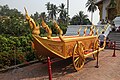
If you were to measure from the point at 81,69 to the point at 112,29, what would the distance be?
41.5 ft

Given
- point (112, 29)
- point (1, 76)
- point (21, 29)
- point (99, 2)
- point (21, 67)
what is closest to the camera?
point (1, 76)

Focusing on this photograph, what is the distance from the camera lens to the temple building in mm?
21719

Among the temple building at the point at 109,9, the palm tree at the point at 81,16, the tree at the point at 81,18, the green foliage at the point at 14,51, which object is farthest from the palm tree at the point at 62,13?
the green foliage at the point at 14,51

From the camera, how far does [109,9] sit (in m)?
23.5

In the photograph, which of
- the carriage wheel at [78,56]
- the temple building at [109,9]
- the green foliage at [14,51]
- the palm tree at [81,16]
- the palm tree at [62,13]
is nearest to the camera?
the carriage wheel at [78,56]

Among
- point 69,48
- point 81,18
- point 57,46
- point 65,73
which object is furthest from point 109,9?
point 81,18

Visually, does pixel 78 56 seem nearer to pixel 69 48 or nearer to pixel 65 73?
pixel 69 48

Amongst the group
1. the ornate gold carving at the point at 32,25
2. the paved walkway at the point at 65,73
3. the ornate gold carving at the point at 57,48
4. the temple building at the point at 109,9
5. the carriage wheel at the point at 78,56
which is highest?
the temple building at the point at 109,9

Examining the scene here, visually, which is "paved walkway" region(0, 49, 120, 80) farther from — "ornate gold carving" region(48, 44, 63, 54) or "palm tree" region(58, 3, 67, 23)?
"palm tree" region(58, 3, 67, 23)

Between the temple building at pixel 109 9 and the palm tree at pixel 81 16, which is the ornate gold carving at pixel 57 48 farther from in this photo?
the palm tree at pixel 81 16

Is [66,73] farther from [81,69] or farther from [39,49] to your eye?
[39,49]

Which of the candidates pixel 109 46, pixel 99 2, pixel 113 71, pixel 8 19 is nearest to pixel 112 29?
pixel 109 46

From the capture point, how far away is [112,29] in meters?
18.0

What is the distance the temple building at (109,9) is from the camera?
21.7 m
